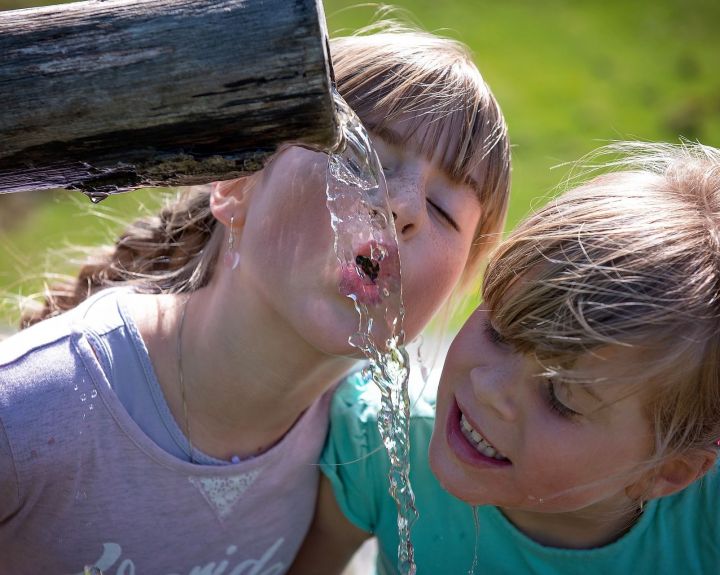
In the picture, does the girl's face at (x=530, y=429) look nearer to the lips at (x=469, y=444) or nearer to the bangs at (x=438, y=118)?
the lips at (x=469, y=444)

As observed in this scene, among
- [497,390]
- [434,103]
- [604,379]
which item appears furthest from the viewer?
[434,103]

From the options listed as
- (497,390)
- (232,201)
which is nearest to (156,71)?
(232,201)

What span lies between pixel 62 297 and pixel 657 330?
5.88 feet

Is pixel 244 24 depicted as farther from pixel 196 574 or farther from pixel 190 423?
pixel 196 574

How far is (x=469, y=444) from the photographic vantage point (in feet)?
6.78

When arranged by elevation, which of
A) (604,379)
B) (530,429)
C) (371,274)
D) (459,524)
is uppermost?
(371,274)

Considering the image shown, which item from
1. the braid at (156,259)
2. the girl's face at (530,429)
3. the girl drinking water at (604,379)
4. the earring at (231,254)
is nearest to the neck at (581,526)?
the girl drinking water at (604,379)

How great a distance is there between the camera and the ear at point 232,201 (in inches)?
89.2

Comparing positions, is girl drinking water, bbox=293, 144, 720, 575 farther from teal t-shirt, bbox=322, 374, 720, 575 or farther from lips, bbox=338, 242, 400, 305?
lips, bbox=338, 242, 400, 305

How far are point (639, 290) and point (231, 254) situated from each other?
1035mm

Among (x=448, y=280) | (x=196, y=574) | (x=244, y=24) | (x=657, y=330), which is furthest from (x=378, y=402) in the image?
(x=244, y=24)

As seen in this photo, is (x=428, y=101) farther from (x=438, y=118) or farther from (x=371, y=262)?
(x=371, y=262)

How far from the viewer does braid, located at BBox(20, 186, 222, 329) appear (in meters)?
2.56

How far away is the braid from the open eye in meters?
1.03
